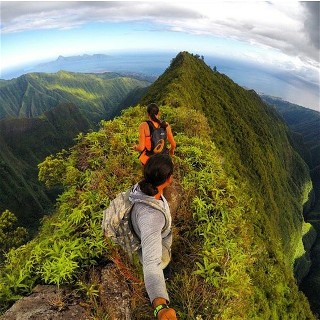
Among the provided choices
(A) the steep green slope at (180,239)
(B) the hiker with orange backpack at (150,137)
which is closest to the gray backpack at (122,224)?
(A) the steep green slope at (180,239)

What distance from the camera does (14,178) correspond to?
132 metres

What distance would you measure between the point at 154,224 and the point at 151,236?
0.67 feet

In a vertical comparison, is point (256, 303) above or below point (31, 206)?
above

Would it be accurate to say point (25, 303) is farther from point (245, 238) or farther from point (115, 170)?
point (245, 238)

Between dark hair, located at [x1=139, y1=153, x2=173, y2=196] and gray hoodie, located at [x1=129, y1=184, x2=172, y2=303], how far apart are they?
0.12m

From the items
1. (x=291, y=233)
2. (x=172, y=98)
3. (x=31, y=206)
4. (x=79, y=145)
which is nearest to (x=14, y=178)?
(x=31, y=206)

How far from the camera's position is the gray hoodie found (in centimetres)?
380

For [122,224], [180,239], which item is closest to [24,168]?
[180,239]

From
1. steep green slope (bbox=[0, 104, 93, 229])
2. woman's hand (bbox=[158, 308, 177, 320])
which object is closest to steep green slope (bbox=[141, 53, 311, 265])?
woman's hand (bbox=[158, 308, 177, 320])

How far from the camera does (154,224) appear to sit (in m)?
4.27

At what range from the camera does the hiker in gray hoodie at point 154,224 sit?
3771mm

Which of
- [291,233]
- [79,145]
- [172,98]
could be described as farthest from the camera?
[291,233]

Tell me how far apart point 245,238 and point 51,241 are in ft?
17.1

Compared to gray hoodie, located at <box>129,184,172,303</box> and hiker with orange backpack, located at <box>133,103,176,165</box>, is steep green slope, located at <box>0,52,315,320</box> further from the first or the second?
gray hoodie, located at <box>129,184,172,303</box>
